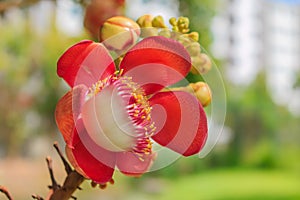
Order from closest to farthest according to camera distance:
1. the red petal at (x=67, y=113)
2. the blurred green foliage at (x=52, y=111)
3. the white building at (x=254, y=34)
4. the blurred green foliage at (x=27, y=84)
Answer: the red petal at (x=67, y=113)
the blurred green foliage at (x=27, y=84)
the blurred green foliage at (x=52, y=111)
the white building at (x=254, y=34)

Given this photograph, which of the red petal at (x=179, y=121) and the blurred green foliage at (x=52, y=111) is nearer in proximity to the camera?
the red petal at (x=179, y=121)

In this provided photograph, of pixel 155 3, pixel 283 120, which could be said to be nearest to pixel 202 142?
pixel 155 3

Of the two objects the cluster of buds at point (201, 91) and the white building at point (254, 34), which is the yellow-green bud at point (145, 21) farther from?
the white building at point (254, 34)

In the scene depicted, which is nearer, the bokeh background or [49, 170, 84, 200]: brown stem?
[49, 170, 84, 200]: brown stem

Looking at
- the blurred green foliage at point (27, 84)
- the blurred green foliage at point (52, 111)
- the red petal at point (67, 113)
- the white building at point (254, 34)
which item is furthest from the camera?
the white building at point (254, 34)

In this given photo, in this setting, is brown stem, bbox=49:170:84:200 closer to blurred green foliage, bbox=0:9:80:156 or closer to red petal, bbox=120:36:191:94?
red petal, bbox=120:36:191:94

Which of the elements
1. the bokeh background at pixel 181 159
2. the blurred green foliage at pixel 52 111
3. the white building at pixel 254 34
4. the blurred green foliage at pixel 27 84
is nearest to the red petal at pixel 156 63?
the blurred green foliage at pixel 52 111

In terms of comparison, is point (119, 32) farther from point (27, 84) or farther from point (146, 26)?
point (27, 84)

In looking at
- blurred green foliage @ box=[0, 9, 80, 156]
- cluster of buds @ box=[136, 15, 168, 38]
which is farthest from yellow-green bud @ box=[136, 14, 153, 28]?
blurred green foliage @ box=[0, 9, 80, 156]
